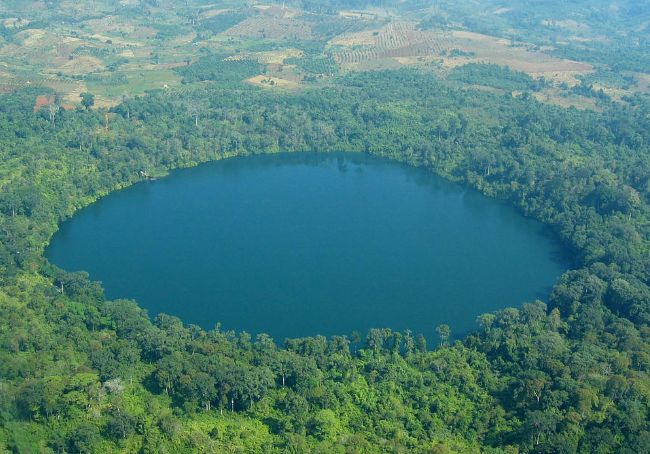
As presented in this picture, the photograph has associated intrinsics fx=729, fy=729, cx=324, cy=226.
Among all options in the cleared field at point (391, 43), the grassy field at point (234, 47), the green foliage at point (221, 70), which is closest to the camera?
the grassy field at point (234, 47)

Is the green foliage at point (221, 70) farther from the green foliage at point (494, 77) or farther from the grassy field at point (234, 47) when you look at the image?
the green foliage at point (494, 77)

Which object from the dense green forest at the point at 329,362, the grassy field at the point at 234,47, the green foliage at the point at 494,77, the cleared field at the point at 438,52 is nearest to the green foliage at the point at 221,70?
the grassy field at the point at 234,47

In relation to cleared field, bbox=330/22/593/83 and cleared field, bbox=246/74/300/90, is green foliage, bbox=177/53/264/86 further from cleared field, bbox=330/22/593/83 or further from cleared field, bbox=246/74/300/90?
cleared field, bbox=330/22/593/83

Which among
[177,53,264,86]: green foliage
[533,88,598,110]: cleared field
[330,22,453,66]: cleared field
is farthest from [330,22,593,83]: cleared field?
[177,53,264,86]: green foliage

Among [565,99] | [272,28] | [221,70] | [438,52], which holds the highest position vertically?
[272,28]

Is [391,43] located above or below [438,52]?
above

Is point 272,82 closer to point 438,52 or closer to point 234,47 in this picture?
point 234,47

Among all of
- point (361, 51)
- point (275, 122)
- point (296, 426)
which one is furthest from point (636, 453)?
point (361, 51)

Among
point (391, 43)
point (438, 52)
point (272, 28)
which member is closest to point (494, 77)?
point (438, 52)
